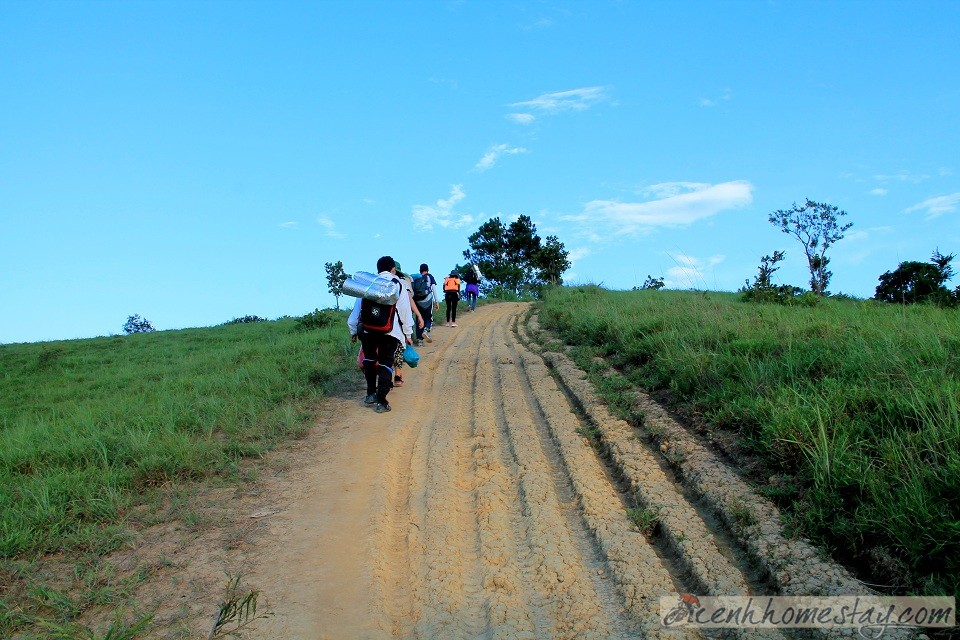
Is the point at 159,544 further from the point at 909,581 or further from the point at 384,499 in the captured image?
the point at 909,581

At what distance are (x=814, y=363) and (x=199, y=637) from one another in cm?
604

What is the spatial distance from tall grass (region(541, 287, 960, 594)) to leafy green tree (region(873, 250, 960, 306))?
9.50 ft

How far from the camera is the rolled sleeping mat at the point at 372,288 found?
7.54m

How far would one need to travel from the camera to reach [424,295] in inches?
519

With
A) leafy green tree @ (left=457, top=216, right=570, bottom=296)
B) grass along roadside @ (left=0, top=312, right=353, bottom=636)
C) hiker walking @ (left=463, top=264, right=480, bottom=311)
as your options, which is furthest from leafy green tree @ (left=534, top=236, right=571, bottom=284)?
grass along roadside @ (left=0, top=312, right=353, bottom=636)

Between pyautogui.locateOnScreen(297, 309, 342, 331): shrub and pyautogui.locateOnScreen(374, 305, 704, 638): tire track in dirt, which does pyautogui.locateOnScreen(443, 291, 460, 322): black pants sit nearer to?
pyautogui.locateOnScreen(297, 309, 342, 331): shrub

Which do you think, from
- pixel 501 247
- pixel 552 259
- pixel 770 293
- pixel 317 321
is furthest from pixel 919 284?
pixel 501 247

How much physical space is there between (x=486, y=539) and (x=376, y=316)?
394cm

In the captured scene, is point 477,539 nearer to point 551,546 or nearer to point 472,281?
point 551,546

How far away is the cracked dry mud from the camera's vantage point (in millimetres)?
3588

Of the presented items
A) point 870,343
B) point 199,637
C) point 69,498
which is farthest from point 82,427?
point 870,343

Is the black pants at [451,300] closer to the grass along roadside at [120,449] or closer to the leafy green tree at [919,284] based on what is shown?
the grass along roadside at [120,449]

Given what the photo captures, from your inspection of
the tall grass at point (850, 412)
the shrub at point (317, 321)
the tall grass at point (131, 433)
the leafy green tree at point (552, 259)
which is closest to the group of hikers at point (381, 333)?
the tall grass at point (131, 433)

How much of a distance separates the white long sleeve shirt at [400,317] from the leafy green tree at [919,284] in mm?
7174
